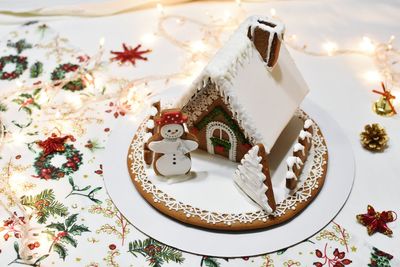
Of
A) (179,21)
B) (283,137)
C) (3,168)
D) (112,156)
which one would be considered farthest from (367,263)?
(179,21)

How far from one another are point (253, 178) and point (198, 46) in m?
0.84

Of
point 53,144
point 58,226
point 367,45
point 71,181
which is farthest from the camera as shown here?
point 367,45

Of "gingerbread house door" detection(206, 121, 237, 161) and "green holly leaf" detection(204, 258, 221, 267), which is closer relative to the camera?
"green holly leaf" detection(204, 258, 221, 267)

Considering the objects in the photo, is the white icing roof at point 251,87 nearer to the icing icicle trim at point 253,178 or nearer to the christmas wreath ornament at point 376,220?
the icing icicle trim at point 253,178

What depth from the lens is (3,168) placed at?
5.50 feet

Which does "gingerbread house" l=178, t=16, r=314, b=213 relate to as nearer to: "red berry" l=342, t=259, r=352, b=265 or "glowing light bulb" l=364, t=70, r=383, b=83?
"red berry" l=342, t=259, r=352, b=265

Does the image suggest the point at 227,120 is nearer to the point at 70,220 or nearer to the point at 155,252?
the point at 155,252

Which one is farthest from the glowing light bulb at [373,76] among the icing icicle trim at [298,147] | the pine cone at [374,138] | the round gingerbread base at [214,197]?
the icing icicle trim at [298,147]

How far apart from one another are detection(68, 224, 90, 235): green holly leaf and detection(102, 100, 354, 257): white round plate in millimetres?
109

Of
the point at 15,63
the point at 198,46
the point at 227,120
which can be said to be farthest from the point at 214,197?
the point at 15,63

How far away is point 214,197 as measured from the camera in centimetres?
151

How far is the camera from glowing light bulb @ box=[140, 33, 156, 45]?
7.07 feet

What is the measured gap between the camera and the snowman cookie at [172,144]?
1416 millimetres

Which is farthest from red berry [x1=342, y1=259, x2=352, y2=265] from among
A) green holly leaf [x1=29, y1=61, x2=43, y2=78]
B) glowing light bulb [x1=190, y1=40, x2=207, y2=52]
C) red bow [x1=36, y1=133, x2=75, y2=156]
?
green holly leaf [x1=29, y1=61, x2=43, y2=78]
